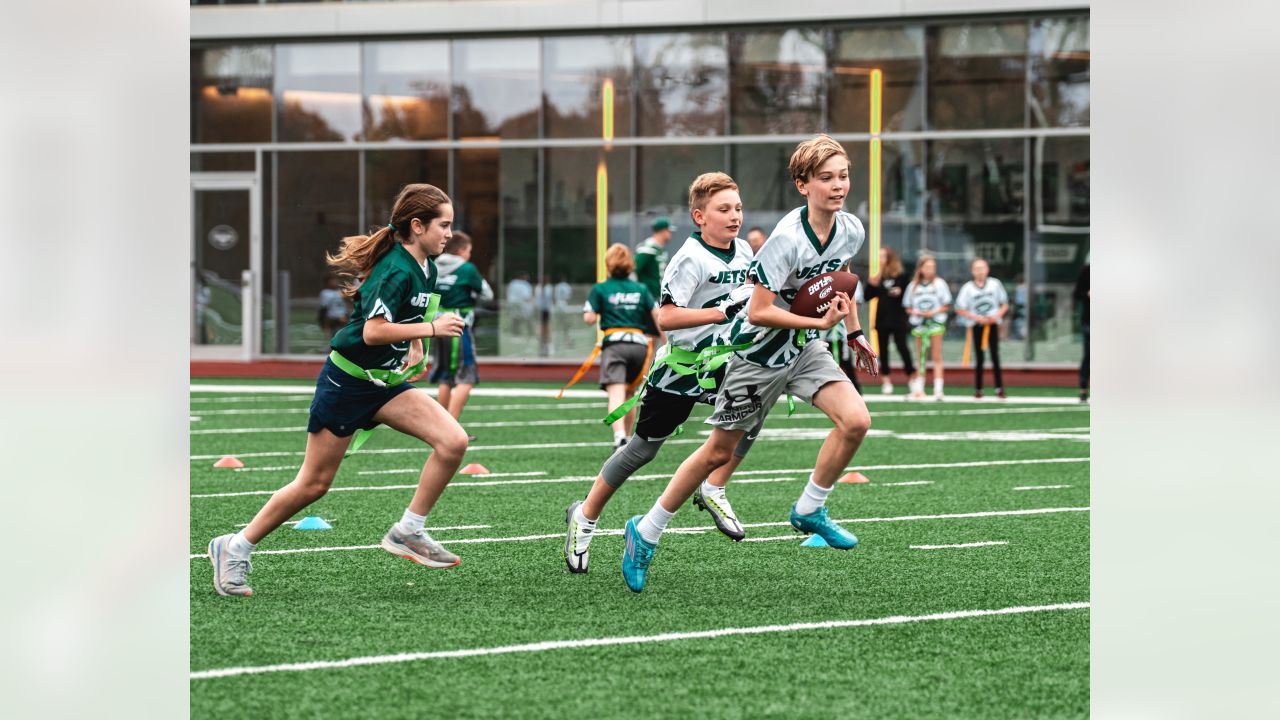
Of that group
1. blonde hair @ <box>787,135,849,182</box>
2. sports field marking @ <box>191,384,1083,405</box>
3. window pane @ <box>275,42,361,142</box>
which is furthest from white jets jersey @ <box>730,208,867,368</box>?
window pane @ <box>275,42,361,142</box>

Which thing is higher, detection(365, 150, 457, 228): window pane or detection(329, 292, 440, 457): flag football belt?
detection(365, 150, 457, 228): window pane

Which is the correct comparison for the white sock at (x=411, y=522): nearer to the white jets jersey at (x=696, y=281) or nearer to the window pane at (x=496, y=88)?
the white jets jersey at (x=696, y=281)

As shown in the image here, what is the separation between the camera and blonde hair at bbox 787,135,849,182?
22.9ft

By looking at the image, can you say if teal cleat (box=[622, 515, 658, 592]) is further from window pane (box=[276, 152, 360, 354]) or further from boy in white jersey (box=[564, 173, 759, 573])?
window pane (box=[276, 152, 360, 354])

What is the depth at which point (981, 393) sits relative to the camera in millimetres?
20969

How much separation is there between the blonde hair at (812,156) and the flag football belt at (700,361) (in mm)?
791

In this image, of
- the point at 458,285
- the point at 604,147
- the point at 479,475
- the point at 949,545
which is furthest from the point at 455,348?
the point at 604,147

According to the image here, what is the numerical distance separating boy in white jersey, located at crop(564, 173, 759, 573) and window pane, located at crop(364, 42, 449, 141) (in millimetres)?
20686

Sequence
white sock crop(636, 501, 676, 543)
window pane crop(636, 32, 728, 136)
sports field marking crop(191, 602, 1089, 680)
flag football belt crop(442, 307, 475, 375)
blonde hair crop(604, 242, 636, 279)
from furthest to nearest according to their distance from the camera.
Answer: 1. window pane crop(636, 32, 728, 136)
2. flag football belt crop(442, 307, 475, 375)
3. blonde hair crop(604, 242, 636, 279)
4. white sock crop(636, 501, 676, 543)
5. sports field marking crop(191, 602, 1089, 680)

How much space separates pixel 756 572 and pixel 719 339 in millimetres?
1096

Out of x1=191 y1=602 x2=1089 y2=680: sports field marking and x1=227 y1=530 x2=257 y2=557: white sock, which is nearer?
x1=191 y1=602 x2=1089 y2=680: sports field marking

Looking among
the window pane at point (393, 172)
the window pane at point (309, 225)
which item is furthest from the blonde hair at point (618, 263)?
the window pane at point (309, 225)
